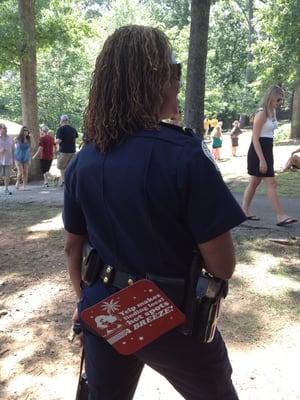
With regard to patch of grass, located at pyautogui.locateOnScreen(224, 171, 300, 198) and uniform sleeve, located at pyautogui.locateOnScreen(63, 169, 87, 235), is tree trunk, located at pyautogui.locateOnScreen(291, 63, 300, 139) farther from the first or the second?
uniform sleeve, located at pyautogui.locateOnScreen(63, 169, 87, 235)

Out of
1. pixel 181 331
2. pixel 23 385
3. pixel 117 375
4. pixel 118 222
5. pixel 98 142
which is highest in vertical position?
pixel 98 142

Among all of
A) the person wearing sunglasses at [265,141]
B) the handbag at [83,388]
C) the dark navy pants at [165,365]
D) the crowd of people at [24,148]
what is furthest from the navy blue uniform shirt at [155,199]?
the crowd of people at [24,148]

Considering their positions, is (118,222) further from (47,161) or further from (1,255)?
(47,161)

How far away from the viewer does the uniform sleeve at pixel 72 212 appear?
1690 mm

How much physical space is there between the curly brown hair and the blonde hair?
4.56 meters

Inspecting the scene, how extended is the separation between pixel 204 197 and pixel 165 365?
2.01 feet

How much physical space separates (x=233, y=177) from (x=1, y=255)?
24.7ft

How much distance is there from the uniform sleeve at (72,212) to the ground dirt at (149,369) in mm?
1518

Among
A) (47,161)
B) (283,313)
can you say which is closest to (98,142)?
(283,313)

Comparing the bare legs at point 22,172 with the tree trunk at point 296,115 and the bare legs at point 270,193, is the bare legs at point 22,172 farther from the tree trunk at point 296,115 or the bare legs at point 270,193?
the tree trunk at point 296,115

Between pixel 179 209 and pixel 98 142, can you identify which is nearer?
pixel 179 209

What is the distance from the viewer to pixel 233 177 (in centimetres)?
1196

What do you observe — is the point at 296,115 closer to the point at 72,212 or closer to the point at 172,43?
the point at 172,43

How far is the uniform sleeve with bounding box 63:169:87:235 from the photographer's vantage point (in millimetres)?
1690
